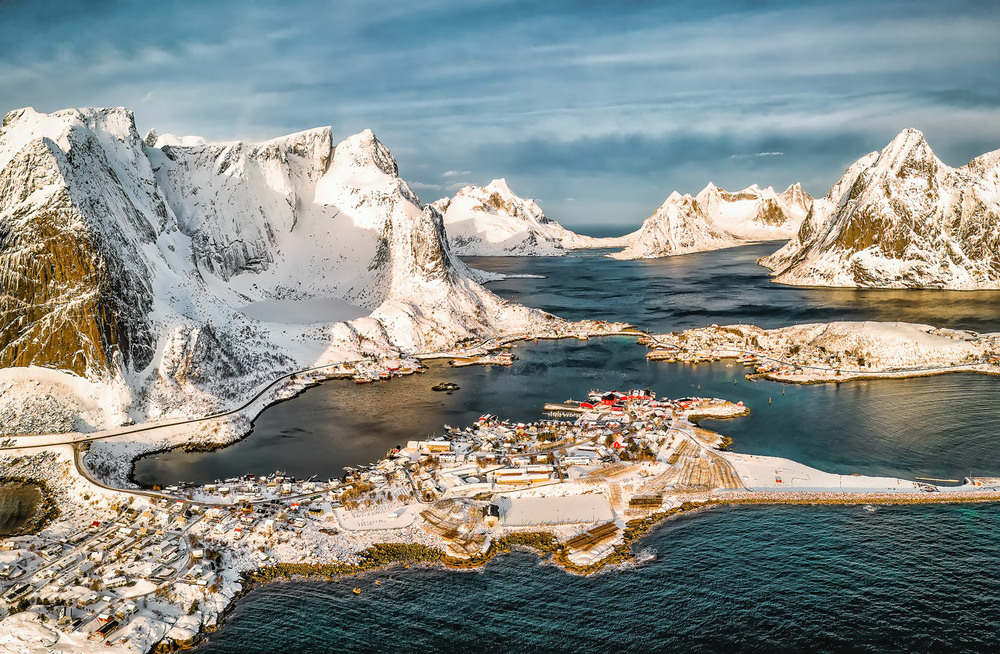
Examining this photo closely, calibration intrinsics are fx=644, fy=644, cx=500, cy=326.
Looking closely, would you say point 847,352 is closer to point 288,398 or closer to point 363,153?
point 288,398

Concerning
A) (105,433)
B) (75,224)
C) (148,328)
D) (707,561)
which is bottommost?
(707,561)

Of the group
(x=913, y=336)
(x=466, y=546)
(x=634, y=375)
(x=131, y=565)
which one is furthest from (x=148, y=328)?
(x=913, y=336)

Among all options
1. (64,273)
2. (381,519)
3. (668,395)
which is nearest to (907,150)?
(668,395)

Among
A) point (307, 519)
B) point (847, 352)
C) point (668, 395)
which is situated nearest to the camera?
point (307, 519)

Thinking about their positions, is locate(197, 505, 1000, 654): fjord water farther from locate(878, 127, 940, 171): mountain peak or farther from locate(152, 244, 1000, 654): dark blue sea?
locate(878, 127, 940, 171): mountain peak

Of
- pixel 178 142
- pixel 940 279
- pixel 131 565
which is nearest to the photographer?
pixel 131 565

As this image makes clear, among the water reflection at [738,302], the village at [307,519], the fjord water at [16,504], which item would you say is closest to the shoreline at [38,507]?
the fjord water at [16,504]

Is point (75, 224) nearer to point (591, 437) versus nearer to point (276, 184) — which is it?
point (276, 184)
